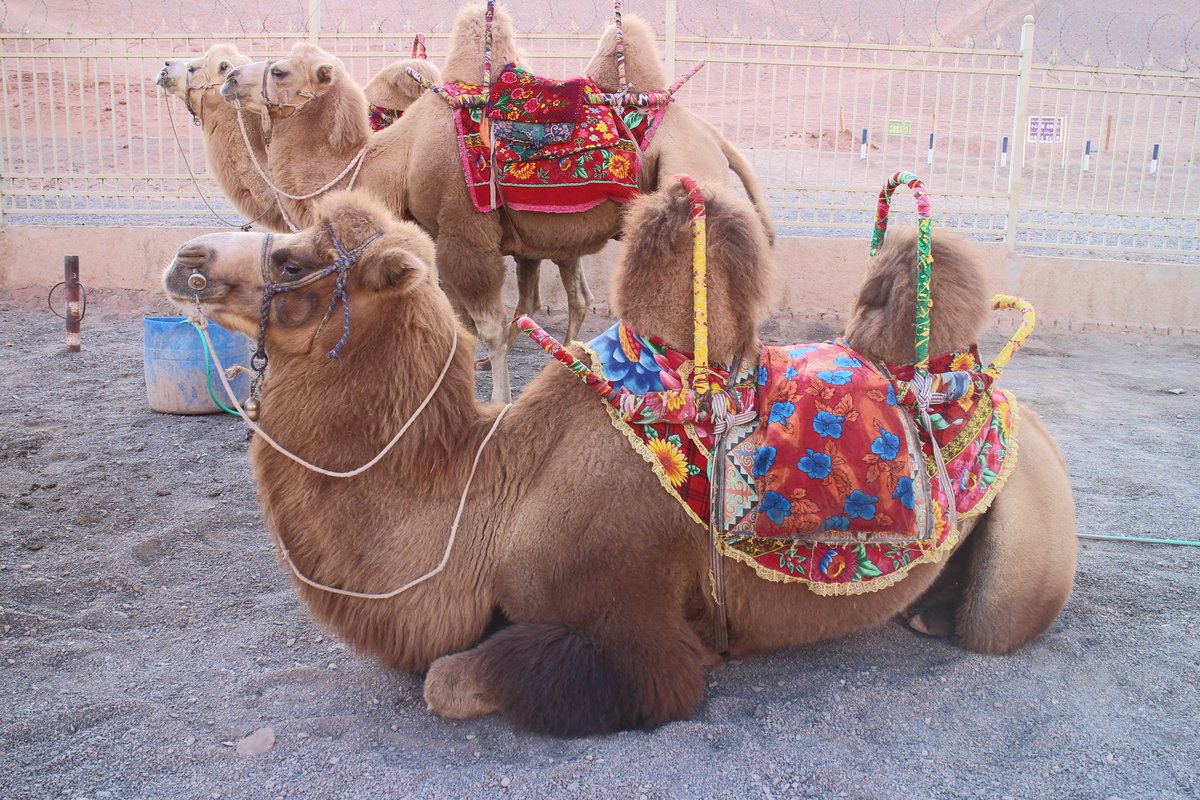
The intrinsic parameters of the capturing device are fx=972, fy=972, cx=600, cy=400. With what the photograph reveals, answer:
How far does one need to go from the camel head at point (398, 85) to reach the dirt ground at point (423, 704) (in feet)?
11.6

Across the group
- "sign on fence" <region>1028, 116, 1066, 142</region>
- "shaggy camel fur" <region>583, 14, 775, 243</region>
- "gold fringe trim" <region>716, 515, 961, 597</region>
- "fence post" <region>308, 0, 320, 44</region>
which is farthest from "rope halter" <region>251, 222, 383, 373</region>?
"sign on fence" <region>1028, 116, 1066, 142</region>

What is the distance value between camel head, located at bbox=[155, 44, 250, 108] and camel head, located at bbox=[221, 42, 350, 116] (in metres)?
0.31

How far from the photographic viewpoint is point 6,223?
9.88 m

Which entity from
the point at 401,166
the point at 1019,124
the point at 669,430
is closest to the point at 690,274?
the point at 669,430

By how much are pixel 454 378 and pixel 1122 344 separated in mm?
8099

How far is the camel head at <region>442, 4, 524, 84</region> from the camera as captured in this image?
6133mm

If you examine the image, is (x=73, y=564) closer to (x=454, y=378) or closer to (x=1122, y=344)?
(x=454, y=378)

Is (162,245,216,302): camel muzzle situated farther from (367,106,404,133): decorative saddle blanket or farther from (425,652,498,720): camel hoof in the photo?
(367,106,404,133): decorative saddle blanket

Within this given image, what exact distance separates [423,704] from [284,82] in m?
4.47

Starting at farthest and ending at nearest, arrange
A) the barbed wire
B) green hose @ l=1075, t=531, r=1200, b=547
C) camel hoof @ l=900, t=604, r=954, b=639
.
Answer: the barbed wire < green hose @ l=1075, t=531, r=1200, b=547 < camel hoof @ l=900, t=604, r=954, b=639

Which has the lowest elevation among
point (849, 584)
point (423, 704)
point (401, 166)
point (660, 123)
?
point (423, 704)

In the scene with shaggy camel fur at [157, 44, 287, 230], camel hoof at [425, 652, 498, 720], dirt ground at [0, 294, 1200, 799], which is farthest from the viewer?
shaggy camel fur at [157, 44, 287, 230]

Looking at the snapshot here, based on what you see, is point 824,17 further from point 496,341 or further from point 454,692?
point 454,692

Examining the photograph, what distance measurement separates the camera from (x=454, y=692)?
101 inches
